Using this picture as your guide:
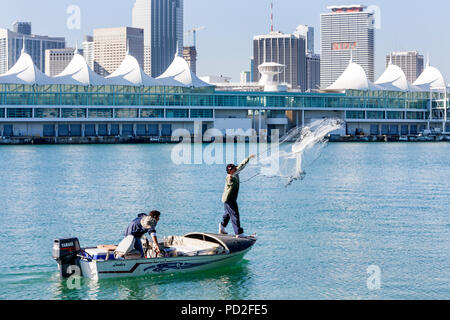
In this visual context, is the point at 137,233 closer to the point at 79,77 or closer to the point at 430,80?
the point at 79,77

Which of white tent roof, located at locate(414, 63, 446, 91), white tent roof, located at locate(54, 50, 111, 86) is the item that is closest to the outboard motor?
white tent roof, located at locate(54, 50, 111, 86)

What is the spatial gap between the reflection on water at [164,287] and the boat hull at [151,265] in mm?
145

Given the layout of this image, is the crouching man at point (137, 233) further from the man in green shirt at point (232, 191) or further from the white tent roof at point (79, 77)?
the white tent roof at point (79, 77)

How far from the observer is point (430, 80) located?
14262 centimetres

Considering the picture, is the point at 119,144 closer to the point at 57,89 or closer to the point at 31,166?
the point at 57,89

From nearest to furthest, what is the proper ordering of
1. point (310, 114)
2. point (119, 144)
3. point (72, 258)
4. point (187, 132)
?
point (72, 258) < point (119, 144) < point (187, 132) < point (310, 114)

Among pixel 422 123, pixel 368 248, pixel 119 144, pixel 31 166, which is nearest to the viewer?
pixel 368 248

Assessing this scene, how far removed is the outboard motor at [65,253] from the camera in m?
18.2

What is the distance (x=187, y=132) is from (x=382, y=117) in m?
36.5

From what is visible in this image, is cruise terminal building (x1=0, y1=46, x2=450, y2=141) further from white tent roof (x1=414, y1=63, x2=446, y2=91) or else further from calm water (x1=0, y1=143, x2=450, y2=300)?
calm water (x1=0, y1=143, x2=450, y2=300)

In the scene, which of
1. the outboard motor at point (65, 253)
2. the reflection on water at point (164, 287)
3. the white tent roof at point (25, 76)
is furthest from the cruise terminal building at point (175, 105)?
the reflection on water at point (164, 287)

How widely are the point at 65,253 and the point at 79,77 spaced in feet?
304
